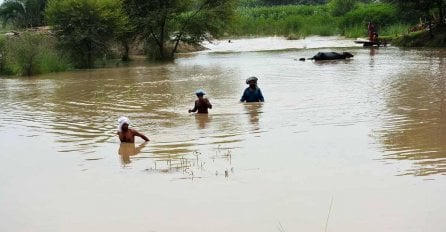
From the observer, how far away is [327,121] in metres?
12.0

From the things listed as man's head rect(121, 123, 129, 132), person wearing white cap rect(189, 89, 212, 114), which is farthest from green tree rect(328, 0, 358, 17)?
man's head rect(121, 123, 129, 132)

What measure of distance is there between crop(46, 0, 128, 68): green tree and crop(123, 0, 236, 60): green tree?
4762mm

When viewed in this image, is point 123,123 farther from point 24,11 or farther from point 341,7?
point 341,7

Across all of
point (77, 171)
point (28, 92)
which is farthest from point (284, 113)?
point (28, 92)

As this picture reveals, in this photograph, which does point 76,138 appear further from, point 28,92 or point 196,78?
point 196,78

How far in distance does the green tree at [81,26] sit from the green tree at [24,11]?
1401 centimetres

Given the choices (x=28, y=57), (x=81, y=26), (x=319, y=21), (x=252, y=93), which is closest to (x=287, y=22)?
(x=319, y=21)

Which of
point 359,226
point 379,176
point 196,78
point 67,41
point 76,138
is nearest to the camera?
point 359,226

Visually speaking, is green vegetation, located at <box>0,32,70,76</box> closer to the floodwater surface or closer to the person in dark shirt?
the floodwater surface

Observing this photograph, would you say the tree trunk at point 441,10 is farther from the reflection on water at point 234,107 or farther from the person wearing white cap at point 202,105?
the person wearing white cap at point 202,105

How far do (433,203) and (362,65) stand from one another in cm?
2049

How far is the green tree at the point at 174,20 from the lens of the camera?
38.5 metres

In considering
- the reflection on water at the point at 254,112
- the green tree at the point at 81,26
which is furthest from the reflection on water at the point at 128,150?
the green tree at the point at 81,26

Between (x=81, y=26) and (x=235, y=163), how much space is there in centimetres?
2654
